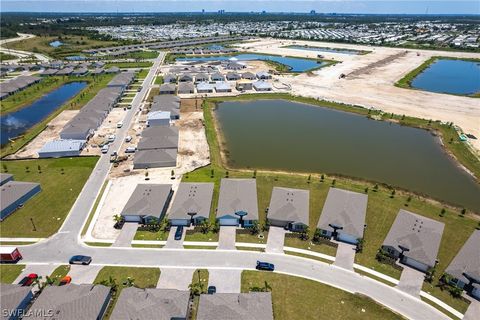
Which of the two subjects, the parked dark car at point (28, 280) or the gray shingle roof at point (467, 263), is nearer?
the gray shingle roof at point (467, 263)

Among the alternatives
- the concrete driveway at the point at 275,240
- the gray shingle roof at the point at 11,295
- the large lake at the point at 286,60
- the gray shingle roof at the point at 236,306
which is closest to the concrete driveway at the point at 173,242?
the gray shingle roof at the point at 236,306

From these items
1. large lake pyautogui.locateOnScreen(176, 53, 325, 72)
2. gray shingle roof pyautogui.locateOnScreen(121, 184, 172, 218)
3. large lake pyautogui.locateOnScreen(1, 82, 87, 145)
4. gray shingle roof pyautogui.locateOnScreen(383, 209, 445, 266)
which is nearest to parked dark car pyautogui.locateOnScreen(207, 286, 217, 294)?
gray shingle roof pyautogui.locateOnScreen(121, 184, 172, 218)

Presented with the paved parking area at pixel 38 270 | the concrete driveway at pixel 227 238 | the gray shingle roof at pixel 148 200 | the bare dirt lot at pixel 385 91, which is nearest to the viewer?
the paved parking area at pixel 38 270

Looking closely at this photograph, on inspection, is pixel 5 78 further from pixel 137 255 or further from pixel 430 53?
pixel 430 53

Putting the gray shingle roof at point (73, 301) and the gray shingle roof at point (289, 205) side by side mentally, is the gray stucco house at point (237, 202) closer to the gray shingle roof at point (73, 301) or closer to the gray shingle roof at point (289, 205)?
the gray shingle roof at point (289, 205)

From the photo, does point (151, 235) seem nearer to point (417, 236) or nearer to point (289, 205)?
point (289, 205)

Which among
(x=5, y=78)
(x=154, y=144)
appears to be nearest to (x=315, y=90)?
(x=154, y=144)

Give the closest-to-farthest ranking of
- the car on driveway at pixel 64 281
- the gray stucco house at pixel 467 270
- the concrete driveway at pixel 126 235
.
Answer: the gray stucco house at pixel 467 270
the car on driveway at pixel 64 281
the concrete driveway at pixel 126 235
